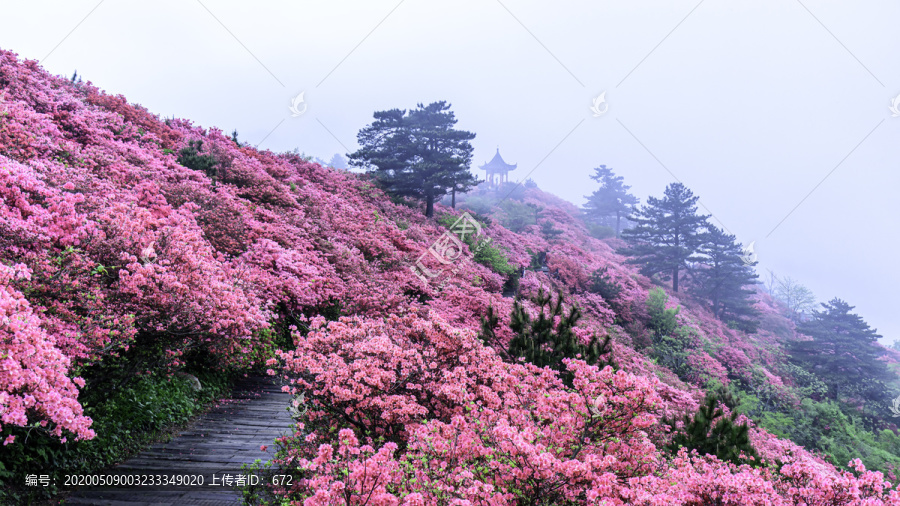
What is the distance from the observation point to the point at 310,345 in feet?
18.1

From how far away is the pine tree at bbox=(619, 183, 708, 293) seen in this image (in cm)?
2930

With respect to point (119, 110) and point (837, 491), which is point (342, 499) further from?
point (119, 110)

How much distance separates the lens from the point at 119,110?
539 inches

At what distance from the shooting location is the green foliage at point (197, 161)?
42.2 feet

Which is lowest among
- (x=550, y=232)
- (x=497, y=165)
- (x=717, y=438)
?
(x=717, y=438)

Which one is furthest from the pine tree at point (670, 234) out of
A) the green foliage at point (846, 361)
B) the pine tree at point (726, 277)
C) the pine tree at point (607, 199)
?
the pine tree at point (607, 199)

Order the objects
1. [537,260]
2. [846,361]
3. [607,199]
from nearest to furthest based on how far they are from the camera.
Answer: [846,361]
[537,260]
[607,199]

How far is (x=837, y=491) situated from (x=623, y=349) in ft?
32.5

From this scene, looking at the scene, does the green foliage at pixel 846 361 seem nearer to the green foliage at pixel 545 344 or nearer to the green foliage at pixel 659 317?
the green foliage at pixel 659 317

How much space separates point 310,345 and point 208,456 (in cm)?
228

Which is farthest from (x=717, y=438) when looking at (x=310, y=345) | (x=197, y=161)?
(x=197, y=161)

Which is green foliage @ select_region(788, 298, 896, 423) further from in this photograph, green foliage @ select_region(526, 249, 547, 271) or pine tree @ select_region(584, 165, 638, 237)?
pine tree @ select_region(584, 165, 638, 237)

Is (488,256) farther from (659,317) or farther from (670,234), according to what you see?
(670,234)

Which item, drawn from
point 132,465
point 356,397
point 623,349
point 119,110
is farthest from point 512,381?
point 119,110
